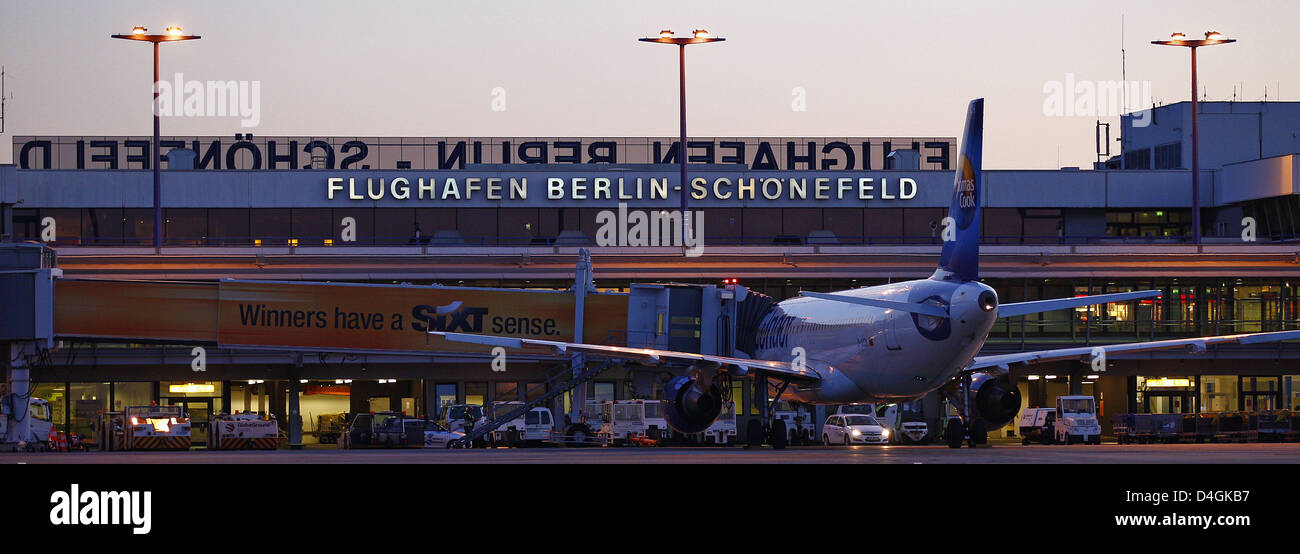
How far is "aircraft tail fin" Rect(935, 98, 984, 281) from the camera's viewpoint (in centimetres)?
4319

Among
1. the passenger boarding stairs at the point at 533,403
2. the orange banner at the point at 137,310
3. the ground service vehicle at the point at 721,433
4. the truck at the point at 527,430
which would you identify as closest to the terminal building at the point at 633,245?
the truck at the point at 527,430

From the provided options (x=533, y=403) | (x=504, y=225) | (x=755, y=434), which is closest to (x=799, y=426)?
(x=533, y=403)

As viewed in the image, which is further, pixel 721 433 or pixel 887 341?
pixel 721 433

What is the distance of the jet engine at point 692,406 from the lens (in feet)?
164

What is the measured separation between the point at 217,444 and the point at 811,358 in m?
29.4

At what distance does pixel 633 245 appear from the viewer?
9412 centimetres

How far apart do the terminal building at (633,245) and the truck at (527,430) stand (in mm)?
4916

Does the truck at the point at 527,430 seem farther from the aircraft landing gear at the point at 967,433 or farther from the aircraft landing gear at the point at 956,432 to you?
the aircraft landing gear at the point at 967,433

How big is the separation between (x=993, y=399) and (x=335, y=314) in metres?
30.1

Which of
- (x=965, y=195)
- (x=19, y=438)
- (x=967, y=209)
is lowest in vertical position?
(x=19, y=438)

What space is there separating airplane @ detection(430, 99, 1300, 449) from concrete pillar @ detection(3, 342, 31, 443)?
1909cm

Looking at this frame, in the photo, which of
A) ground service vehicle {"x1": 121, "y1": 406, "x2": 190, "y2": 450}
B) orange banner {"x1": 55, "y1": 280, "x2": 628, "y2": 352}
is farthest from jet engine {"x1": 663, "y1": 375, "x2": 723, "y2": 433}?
ground service vehicle {"x1": 121, "y1": 406, "x2": 190, "y2": 450}

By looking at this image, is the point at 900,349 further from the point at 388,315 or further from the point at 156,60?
the point at 156,60
